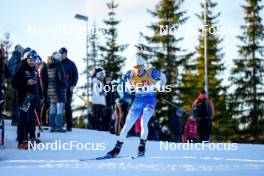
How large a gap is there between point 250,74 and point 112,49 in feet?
37.1

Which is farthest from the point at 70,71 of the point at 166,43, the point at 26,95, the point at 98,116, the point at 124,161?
the point at 166,43

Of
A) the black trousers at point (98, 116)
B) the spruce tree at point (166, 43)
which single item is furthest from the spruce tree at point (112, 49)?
the black trousers at point (98, 116)

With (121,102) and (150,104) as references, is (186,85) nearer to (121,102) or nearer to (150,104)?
(121,102)

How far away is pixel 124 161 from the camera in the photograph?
34.8 ft

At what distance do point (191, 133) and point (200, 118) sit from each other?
132cm

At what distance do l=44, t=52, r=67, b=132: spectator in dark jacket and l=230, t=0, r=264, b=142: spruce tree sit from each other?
27956 millimetres

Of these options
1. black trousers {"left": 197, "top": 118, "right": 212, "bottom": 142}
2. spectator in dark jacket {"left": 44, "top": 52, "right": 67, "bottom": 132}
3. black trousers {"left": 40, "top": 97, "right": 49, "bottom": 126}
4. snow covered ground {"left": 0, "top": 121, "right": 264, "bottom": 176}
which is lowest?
snow covered ground {"left": 0, "top": 121, "right": 264, "bottom": 176}

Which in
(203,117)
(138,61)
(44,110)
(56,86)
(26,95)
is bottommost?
(203,117)

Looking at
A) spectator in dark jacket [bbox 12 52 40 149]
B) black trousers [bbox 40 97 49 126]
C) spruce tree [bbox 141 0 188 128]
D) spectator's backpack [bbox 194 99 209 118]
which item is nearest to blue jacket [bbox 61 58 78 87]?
black trousers [bbox 40 97 49 126]

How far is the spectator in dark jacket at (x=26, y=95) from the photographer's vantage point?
41.1 feet

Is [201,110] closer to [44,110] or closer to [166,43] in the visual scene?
[44,110]

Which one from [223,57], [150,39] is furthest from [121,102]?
[223,57]

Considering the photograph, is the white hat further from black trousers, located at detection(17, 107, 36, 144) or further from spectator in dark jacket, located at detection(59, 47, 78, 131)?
spectator in dark jacket, located at detection(59, 47, 78, 131)

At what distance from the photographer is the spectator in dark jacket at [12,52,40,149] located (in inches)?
494
